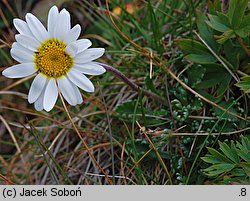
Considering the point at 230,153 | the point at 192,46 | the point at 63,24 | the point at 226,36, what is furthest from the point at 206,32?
the point at 63,24

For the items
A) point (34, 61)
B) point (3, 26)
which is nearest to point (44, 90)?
point (34, 61)

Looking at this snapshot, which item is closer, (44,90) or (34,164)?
(44,90)

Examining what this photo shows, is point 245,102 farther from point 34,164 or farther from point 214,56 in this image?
point 34,164

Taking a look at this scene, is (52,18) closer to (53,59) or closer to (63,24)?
(63,24)

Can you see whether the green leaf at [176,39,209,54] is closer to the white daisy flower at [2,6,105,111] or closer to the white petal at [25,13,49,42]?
the white daisy flower at [2,6,105,111]

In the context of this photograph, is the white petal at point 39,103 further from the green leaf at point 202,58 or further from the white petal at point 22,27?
the green leaf at point 202,58

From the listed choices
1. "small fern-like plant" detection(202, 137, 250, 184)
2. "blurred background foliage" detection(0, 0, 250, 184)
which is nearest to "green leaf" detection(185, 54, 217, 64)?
"blurred background foliage" detection(0, 0, 250, 184)
